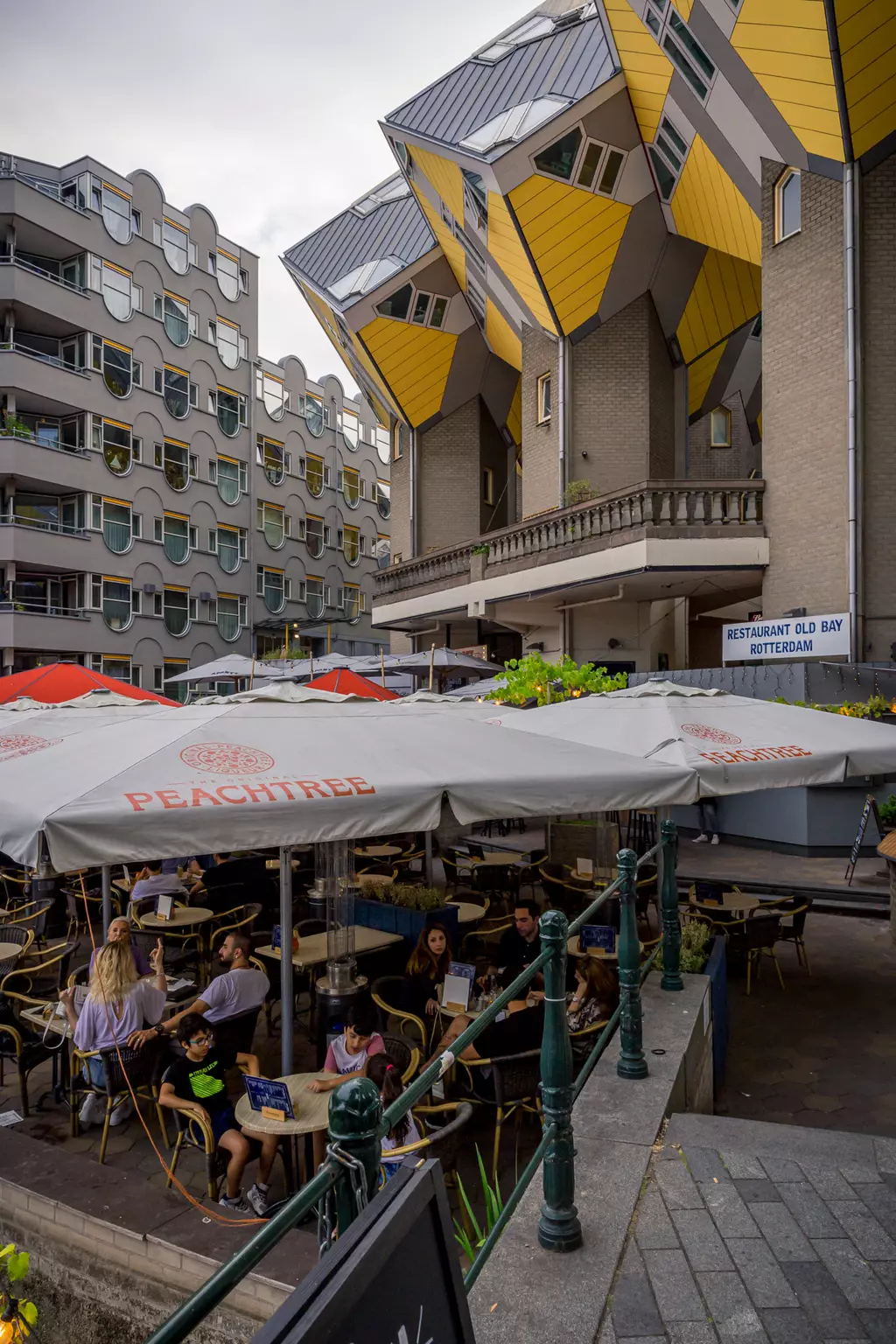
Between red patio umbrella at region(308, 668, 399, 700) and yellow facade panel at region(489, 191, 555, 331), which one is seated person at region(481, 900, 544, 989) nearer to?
red patio umbrella at region(308, 668, 399, 700)

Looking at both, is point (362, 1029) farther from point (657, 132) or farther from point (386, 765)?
point (657, 132)

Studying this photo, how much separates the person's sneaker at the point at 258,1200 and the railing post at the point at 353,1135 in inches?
142

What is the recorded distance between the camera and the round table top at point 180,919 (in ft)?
28.2

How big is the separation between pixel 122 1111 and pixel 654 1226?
4.26 meters

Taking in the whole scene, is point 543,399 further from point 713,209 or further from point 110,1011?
point 110,1011

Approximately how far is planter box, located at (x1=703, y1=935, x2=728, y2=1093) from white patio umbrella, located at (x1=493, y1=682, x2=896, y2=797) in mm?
1351

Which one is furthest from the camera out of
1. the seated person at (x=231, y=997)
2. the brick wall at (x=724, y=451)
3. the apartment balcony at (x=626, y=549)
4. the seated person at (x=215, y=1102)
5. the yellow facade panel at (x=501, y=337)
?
the brick wall at (x=724, y=451)

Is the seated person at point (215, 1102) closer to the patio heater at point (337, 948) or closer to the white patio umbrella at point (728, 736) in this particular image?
the patio heater at point (337, 948)

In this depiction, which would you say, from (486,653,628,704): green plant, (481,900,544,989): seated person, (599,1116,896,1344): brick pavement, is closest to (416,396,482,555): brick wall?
(486,653,628,704): green plant

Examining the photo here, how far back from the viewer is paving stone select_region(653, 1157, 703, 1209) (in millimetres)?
3506

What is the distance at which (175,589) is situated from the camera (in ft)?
119

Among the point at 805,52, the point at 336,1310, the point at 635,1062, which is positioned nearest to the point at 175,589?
the point at 805,52

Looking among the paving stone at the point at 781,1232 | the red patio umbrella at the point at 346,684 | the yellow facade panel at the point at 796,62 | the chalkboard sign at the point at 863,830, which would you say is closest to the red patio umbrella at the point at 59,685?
the red patio umbrella at the point at 346,684

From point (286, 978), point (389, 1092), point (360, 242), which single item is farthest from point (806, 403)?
point (360, 242)
